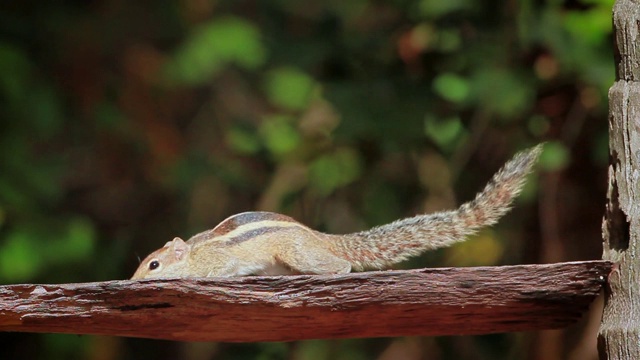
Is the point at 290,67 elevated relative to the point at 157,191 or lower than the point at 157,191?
elevated

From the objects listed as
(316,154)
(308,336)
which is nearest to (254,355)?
(316,154)

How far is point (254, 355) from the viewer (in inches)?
137

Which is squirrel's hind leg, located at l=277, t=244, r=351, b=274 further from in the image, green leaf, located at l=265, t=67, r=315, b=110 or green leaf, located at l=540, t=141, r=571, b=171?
green leaf, located at l=265, t=67, r=315, b=110

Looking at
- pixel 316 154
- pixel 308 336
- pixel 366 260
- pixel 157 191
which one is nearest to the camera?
pixel 308 336

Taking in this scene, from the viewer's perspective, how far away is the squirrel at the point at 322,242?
6.52ft

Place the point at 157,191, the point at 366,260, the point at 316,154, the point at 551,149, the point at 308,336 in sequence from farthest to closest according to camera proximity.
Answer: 1. the point at 157,191
2. the point at 316,154
3. the point at 551,149
4. the point at 366,260
5. the point at 308,336

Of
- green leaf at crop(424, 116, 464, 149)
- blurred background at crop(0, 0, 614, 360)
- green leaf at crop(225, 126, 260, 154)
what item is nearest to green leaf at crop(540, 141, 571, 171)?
blurred background at crop(0, 0, 614, 360)

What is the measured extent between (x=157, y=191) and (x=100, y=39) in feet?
2.25

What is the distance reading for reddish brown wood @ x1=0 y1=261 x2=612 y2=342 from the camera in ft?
4.66

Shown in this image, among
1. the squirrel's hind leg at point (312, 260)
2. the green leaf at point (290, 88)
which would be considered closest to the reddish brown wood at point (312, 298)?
the squirrel's hind leg at point (312, 260)

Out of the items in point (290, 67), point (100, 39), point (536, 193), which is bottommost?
point (536, 193)

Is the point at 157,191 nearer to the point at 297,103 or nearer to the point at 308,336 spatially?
the point at 297,103

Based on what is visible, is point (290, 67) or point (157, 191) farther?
point (157, 191)

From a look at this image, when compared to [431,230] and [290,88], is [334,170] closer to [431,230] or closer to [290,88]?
[290,88]
